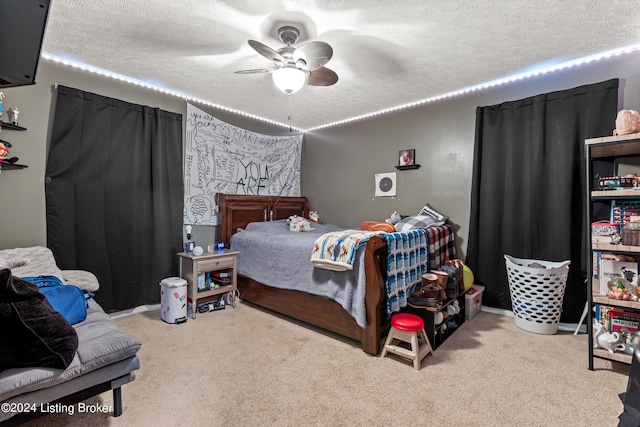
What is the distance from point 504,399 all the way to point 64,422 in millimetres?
2318

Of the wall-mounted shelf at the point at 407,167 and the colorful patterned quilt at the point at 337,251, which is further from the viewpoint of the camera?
the wall-mounted shelf at the point at 407,167

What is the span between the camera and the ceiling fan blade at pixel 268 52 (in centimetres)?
181

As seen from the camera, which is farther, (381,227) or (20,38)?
(381,227)

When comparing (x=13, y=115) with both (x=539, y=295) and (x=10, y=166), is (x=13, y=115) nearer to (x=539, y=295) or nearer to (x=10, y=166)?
(x=10, y=166)

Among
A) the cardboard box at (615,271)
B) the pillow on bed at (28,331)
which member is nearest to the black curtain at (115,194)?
the pillow on bed at (28,331)

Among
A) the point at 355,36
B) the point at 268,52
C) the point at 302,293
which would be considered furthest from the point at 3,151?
the point at 355,36

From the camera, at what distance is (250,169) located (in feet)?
13.1

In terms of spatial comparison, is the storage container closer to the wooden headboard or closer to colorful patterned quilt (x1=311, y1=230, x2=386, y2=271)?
colorful patterned quilt (x1=311, y1=230, x2=386, y2=271)

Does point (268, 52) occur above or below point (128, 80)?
below

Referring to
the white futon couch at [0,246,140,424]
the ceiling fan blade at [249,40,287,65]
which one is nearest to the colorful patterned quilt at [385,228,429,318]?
the ceiling fan blade at [249,40,287,65]

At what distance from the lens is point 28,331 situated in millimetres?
1205

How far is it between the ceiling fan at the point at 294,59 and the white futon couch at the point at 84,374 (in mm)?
1762

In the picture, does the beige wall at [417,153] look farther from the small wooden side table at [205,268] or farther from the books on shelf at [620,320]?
the small wooden side table at [205,268]

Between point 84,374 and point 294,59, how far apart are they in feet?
6.84
